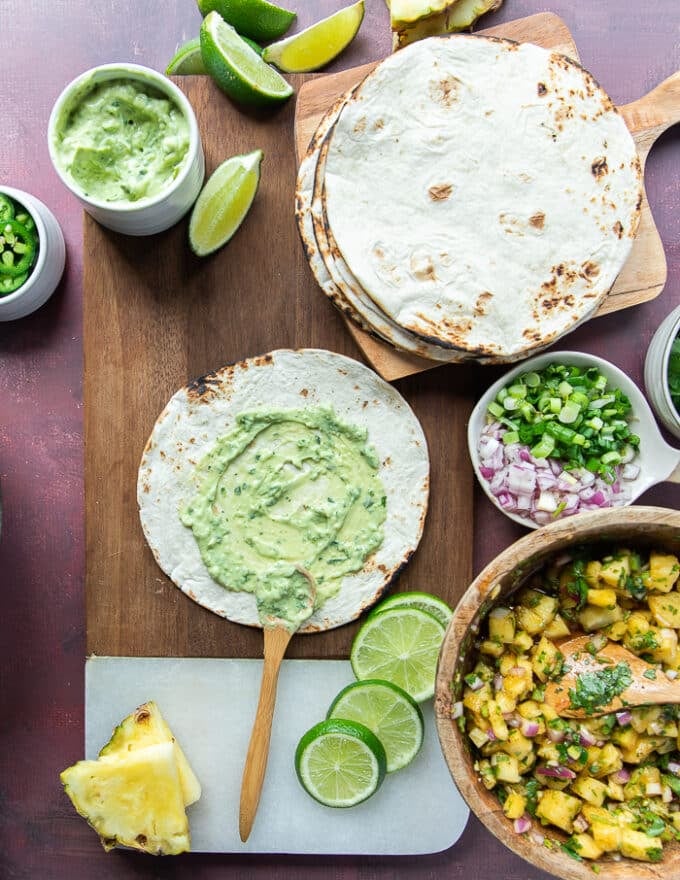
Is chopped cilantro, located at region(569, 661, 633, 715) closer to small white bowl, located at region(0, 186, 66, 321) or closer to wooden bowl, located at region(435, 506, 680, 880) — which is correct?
wooden bowl, located at region(435, 506, 680, 880)

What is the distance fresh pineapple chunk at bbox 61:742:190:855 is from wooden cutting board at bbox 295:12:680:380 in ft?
4.51

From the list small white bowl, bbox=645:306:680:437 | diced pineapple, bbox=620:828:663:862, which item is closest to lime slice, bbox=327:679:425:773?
diced pineapple, bbox=620:828:663:862

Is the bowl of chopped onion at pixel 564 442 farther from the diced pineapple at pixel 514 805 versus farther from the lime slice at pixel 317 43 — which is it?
the lime slice at pixel 317 43

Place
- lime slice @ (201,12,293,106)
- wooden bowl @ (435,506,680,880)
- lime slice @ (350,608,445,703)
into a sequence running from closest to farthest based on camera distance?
wooden bowl @ (435,506,680,880) → lime slice @ (201,12,293,106) → lime slice @ (350,608,445,703)

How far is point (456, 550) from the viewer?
260cm

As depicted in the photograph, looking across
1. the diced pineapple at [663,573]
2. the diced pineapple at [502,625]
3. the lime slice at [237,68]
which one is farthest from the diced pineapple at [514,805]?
the lime slice at [237,68]

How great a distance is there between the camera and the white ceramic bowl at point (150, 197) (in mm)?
2199

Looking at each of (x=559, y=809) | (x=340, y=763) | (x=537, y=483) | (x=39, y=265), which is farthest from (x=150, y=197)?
(x=559, y=809)

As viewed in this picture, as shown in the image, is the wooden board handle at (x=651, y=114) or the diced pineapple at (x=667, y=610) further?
the wooden board handle at (x=651, y=114)

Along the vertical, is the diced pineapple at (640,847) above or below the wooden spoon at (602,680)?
below

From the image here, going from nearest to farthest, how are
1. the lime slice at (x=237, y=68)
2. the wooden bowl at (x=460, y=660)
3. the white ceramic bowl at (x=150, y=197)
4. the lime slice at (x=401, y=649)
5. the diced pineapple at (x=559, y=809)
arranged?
1. the wooden bowl at (x=460, y=660)
2. the diced pineapple at (x=559, y=809)
3. the white ceramic bowl at (x=150, y=197)
4. the lime slice at (x=237, y=68)
5. the lime slice at (x=401, y=649)

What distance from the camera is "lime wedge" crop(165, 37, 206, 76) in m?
2.55

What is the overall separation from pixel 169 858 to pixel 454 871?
3.08ft

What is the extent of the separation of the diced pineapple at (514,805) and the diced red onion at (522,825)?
0.01 meters
